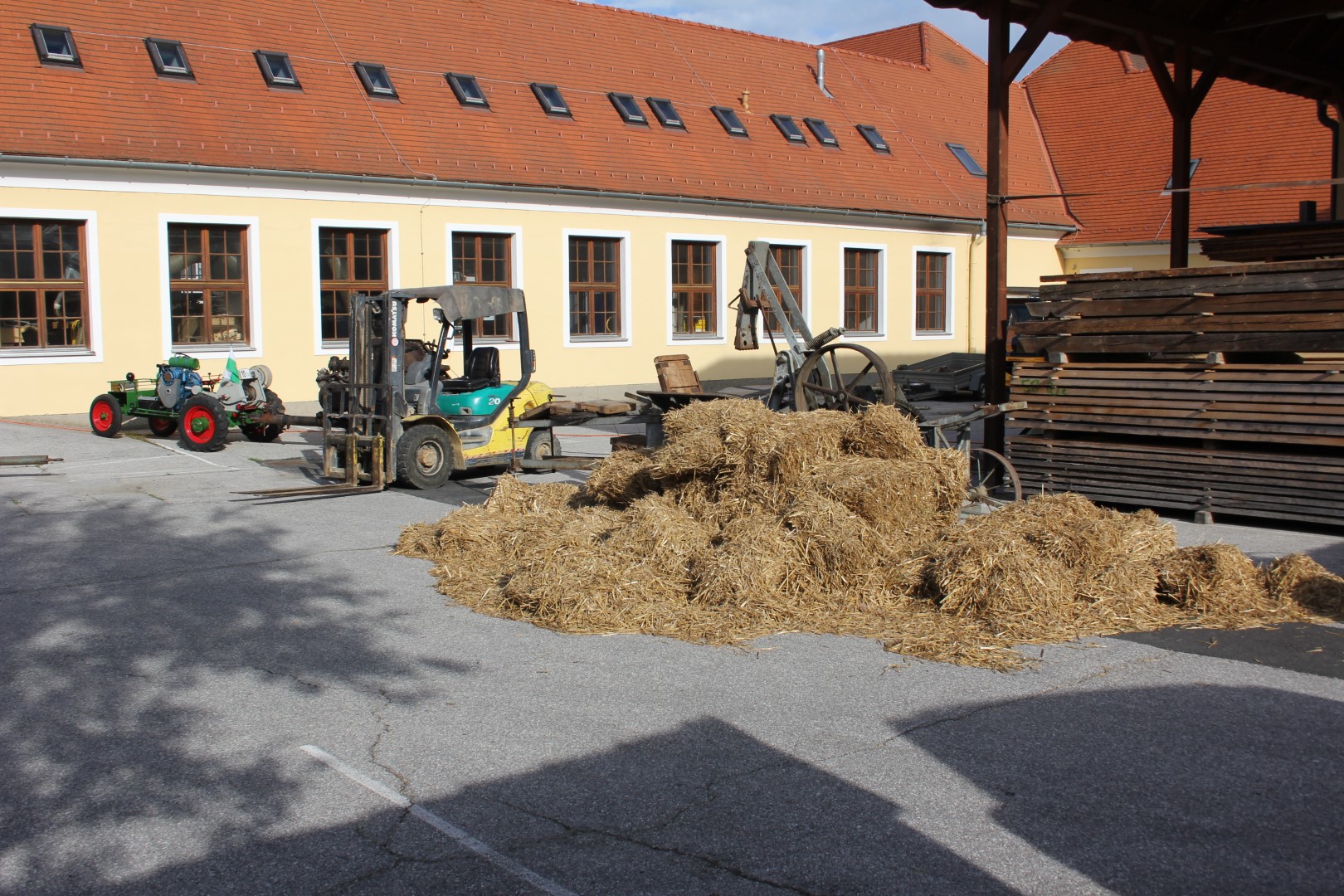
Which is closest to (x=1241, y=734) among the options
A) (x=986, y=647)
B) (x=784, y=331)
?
(x=986, y=647)

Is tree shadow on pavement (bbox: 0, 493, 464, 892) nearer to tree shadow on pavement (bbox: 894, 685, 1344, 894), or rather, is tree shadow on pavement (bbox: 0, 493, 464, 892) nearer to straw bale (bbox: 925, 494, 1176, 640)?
tree shadow on pavement (bbox: 894, 685, 1344, 894)

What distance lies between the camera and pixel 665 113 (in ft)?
89.7

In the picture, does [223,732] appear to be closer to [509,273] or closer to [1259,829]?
[1259,829]

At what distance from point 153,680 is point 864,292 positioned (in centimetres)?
2505

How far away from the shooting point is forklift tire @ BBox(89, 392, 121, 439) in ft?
56.2

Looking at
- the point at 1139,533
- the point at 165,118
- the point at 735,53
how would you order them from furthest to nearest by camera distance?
1. the point at 735,53
2. the point at 165,118
3. the point at 1139,533

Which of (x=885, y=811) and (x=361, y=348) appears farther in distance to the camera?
(x=361, y=348)

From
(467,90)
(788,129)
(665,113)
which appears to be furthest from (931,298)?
(467,90)

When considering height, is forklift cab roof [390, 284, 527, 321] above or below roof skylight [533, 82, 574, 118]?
below

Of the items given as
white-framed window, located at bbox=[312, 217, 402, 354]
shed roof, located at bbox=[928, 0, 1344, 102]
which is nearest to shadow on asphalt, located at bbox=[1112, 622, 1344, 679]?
shed roof, located at bbox=[928, 0, 1344, 102]

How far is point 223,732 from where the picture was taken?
5.43 meters

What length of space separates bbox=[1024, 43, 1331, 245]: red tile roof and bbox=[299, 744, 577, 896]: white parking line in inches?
1049

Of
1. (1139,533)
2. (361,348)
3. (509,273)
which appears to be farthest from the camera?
(509,273)

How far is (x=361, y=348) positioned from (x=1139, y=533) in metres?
8.41
